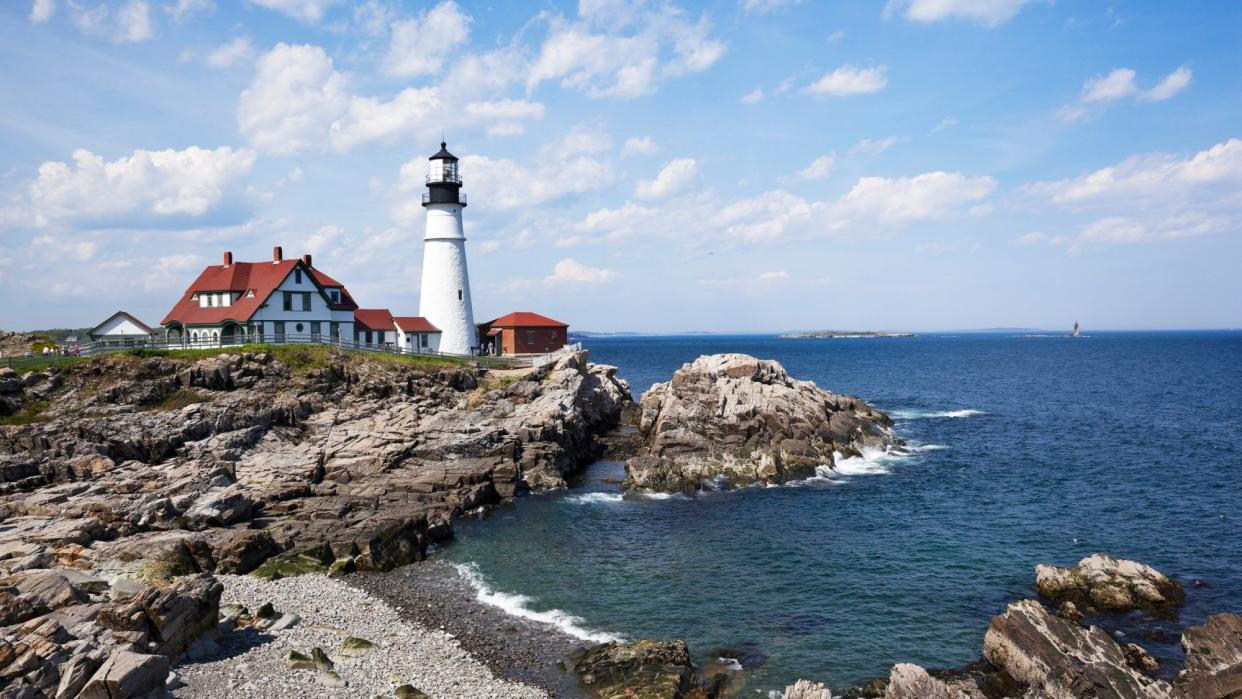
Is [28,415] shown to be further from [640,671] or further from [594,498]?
[640,671]

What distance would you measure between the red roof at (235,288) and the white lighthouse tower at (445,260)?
24.7ft

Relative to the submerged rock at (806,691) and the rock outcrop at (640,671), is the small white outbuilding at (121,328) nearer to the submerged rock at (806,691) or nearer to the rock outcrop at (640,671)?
Result: the rock outcrop at (640,671)

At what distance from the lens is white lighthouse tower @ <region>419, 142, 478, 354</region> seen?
61.4m

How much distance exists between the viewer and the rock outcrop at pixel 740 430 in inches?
1639

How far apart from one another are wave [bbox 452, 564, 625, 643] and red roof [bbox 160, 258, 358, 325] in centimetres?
3594

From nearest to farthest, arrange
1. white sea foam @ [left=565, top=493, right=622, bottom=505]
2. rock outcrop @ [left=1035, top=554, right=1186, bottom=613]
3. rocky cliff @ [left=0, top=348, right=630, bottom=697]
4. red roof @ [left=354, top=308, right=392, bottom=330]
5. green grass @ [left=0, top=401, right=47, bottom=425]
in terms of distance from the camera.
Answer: rocky cliff @ [left=0, top=348, right=630, bottom=697] < rock outcrop @ [left=1035, top=554, right=1186, bottom=613] < green grass @ [left=0, top=401, right=47, bottom=425] < white sea foam @ [left=565, top=493, right=622, bottom=505] < red roof @ [left=354, top=308, right=392, bottom=330]

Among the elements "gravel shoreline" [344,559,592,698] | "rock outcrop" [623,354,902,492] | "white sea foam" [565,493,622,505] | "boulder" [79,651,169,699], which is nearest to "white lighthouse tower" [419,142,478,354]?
"rock outcrop" [623,354,902,492]

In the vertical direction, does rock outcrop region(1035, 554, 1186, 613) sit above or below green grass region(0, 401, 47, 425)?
below

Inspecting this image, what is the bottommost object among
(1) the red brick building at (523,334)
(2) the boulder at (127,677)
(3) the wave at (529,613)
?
(3) the wave at (529,613)

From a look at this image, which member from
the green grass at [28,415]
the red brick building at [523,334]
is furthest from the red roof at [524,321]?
the green grass at [28,415]

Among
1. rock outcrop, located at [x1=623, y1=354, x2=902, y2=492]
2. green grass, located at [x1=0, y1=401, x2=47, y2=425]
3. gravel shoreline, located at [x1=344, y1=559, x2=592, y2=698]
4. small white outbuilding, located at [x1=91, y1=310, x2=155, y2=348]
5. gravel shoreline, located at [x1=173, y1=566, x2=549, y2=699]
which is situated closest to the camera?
gravel shoreline, located at [x1=173, y1=566, x2=549, y2=699]

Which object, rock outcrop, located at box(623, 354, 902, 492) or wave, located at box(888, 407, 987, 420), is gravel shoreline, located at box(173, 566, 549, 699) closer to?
rock outcrop, located at box(623, 354, 902, 492)

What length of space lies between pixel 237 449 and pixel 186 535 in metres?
11.5

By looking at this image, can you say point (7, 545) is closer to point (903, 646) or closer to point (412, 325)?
point (903, 646)
